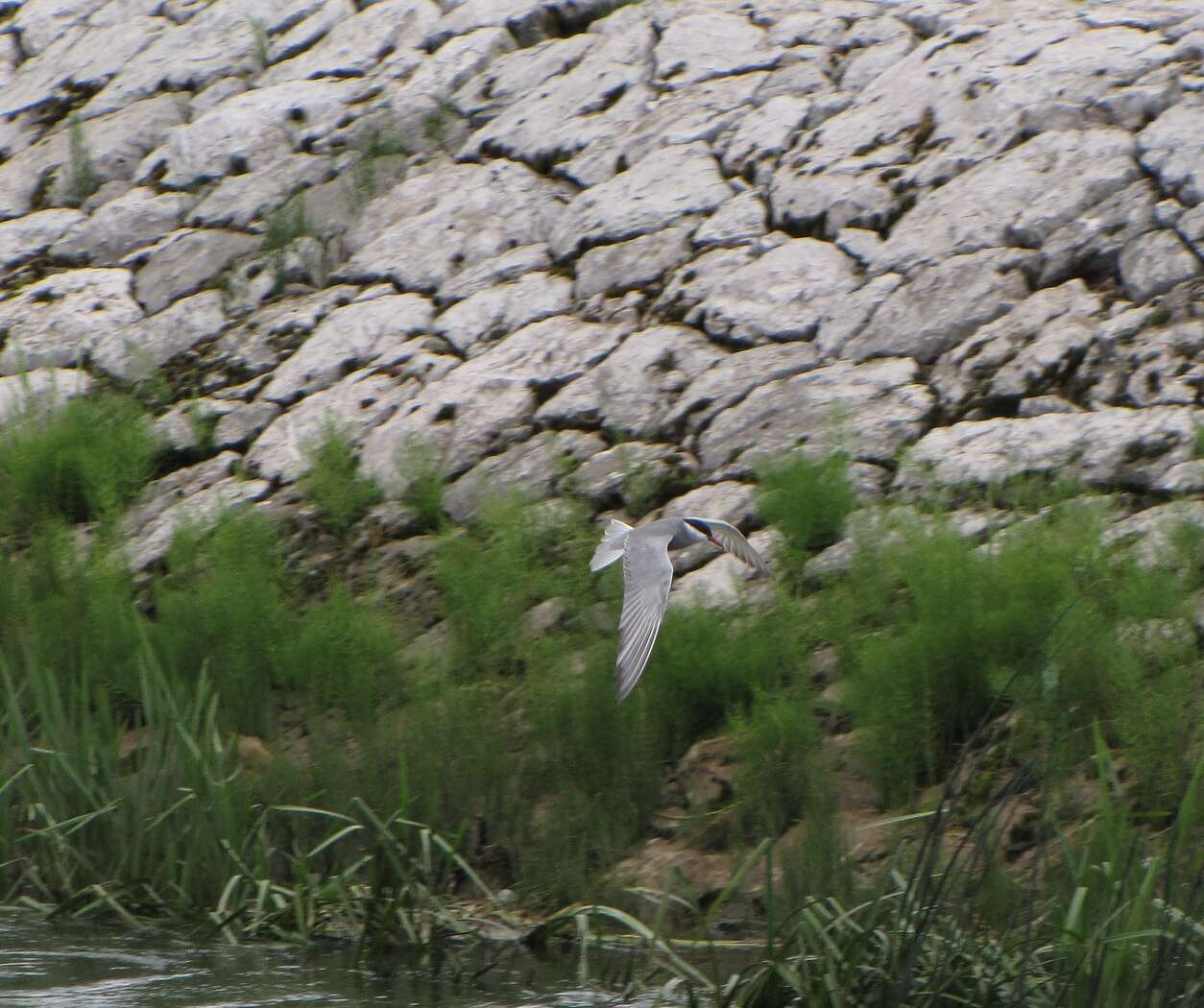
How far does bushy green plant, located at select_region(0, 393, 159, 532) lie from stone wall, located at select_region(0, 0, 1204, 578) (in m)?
0.17

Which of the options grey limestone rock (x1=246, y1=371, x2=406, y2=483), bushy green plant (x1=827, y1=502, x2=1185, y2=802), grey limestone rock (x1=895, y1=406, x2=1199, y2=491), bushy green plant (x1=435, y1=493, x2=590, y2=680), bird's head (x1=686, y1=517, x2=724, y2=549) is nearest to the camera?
bushy green plant (x1=827, y1=502, x2=1185, y2=802)

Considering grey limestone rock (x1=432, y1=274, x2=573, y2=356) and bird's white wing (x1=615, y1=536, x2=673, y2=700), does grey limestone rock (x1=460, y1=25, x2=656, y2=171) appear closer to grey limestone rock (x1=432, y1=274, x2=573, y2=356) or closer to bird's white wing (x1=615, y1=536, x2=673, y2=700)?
grey limestone rock (x1=432, y1=274, x2=573, y2=356)

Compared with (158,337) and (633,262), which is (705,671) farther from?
(158,337)

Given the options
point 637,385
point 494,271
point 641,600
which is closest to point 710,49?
point 494,271

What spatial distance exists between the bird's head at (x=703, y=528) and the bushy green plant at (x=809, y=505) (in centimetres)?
61

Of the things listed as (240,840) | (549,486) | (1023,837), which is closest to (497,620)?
(549,486)

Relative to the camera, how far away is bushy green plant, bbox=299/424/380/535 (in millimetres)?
6391

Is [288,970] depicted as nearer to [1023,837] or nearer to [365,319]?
[1023,837]

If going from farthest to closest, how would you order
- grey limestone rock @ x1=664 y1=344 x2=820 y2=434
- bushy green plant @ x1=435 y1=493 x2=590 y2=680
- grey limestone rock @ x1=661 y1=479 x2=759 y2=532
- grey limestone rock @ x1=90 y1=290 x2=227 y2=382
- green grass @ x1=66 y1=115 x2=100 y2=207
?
green grass @ x1=66 y1=115 x2=100 y2=207, grey limestone rock @ x1=90 y1=290 x2=227 y2=382, grey limestone rock @ x1=664 y1=344 x2=820 y2=434, grey limestone rock @ x1=661 y1=479 x2=759 y2=532, bushy green plant @ x1=435 y1=493 x2=590 y2=680

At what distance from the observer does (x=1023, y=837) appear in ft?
14.8

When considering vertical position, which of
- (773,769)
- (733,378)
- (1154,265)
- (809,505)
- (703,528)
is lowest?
(773,769)

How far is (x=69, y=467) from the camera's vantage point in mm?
6781

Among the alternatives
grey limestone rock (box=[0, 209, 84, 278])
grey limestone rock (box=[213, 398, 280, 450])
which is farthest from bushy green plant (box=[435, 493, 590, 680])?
grey limestone rock (box=[0, 209, 84, 278])

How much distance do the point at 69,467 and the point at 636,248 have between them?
2487 millimetres
